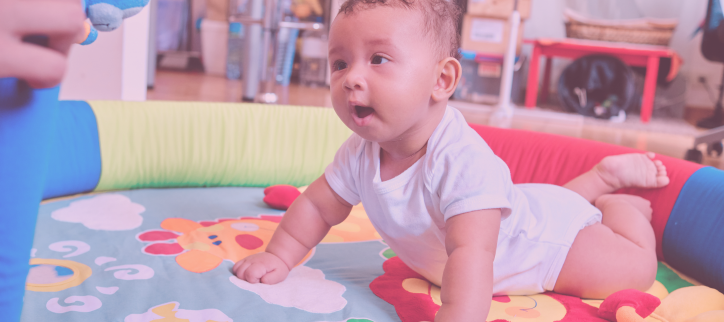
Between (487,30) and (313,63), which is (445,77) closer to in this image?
(487,30)

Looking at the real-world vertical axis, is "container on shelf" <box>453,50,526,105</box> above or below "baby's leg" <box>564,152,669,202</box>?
above

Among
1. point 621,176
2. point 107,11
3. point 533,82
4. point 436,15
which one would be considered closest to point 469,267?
point 436,15

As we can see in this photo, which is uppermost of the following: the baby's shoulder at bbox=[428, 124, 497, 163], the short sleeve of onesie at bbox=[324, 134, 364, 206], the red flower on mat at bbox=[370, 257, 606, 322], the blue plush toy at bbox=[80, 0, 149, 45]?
the blue plush toy at bbox=[80, 0, 149, 45]

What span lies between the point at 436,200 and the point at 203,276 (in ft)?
1.07

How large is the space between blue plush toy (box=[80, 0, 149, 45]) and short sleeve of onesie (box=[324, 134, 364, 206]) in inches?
14.0

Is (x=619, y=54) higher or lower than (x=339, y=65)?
higher

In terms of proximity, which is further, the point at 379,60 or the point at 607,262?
the point at 607,262

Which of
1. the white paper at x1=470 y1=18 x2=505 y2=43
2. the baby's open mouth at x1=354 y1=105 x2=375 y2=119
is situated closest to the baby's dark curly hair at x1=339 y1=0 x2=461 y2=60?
the baby's open mouth at x1=354 y1=105 x2=375 y2=119

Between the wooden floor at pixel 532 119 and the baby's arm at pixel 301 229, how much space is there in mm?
1570

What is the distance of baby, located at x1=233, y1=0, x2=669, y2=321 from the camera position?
0.58m

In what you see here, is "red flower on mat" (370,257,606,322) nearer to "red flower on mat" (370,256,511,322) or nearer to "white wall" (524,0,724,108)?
"red flower on mat" (370,256,511,322)

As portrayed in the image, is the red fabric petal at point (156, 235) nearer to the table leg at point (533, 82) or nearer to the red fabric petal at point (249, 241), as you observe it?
the red fabric petal at point (249, 241)

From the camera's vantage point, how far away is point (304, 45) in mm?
3600

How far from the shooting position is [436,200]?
25.3 inches
